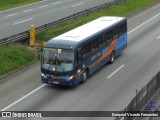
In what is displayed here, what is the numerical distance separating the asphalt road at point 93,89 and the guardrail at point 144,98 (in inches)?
67.6

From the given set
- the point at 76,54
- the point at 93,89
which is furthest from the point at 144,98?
the point at 76,54

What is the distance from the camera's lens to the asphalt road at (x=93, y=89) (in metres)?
21.8

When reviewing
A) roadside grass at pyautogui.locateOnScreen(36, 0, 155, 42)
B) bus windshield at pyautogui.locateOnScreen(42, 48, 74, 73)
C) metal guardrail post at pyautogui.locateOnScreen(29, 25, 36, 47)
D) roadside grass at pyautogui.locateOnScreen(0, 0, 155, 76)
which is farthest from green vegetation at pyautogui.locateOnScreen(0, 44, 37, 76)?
bus windshield at pyautogui.locateOnScreen(42, 48, 74, 73)

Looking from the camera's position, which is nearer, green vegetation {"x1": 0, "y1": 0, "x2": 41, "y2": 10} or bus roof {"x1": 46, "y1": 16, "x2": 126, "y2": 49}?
bus roof {"x1": 46, "y1": 16, "x2": 126, "y2": 49}

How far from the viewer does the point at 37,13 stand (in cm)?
4772

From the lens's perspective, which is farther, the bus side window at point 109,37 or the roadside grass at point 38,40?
the bus side window at point 109,37

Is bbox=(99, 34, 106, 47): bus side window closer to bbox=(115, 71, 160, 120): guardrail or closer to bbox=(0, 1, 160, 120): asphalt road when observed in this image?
bbox=(0, 1, 160, 120): asphalt road

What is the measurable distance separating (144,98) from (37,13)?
1192 inches

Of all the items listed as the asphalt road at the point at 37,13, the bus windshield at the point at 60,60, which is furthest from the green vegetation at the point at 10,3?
the bus windshield at the point at 60,60

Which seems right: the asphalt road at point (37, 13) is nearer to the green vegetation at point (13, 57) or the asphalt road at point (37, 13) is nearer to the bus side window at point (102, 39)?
the green vegetation at point (13, 57)

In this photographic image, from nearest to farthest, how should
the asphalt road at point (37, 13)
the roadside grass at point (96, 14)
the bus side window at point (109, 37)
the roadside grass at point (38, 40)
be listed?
the roadside grass at point (38, 40)
the bus side window at point (109, 37)
the roadside grass at point (96, 14)
the asphalt road at point (37, 13)

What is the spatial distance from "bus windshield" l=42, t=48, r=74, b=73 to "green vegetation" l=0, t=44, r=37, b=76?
4295 millimetres

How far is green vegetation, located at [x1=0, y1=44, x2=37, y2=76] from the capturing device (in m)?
27.4

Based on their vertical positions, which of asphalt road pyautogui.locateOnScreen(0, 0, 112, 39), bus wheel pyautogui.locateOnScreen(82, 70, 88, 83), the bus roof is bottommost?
asphalt road pyautogui.locateOnScreen(0, 0, 112, 39)
